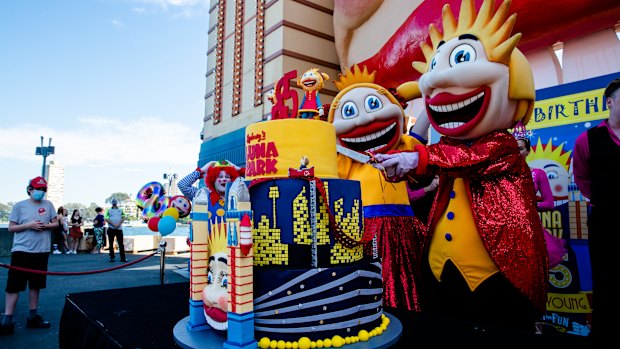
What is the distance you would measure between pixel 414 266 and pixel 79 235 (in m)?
12.0

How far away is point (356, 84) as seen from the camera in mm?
2922

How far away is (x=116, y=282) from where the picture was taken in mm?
6680

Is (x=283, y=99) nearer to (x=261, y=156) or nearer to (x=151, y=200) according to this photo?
(x=261, y=156)

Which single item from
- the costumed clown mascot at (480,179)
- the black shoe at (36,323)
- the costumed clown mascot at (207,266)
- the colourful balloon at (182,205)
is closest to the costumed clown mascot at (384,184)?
the costumed clown mascot at (480,179)

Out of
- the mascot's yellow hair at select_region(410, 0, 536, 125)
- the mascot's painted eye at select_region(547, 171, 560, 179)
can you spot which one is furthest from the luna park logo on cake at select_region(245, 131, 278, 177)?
the mascot's painted eye at select_region(547, 171, 560, 179)

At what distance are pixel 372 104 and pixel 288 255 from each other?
1448 millimetres

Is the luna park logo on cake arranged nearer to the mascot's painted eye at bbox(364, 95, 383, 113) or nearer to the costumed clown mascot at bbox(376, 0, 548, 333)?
the costumed clown mascot at bbox(376, 0, 548, 333)

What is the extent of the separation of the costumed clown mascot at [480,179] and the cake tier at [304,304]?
2.16ft

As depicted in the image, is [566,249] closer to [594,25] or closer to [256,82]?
[594,25]

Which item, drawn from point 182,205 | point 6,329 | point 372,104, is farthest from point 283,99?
point 182,205

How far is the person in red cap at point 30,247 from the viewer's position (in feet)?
12.6

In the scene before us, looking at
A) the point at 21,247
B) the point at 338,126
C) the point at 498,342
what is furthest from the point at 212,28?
the point at 498,342

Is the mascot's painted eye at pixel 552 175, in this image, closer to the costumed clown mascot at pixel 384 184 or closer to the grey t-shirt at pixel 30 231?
the costumed clown mascot at pixel 384 184

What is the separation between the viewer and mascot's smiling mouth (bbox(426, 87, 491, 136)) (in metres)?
2.26
